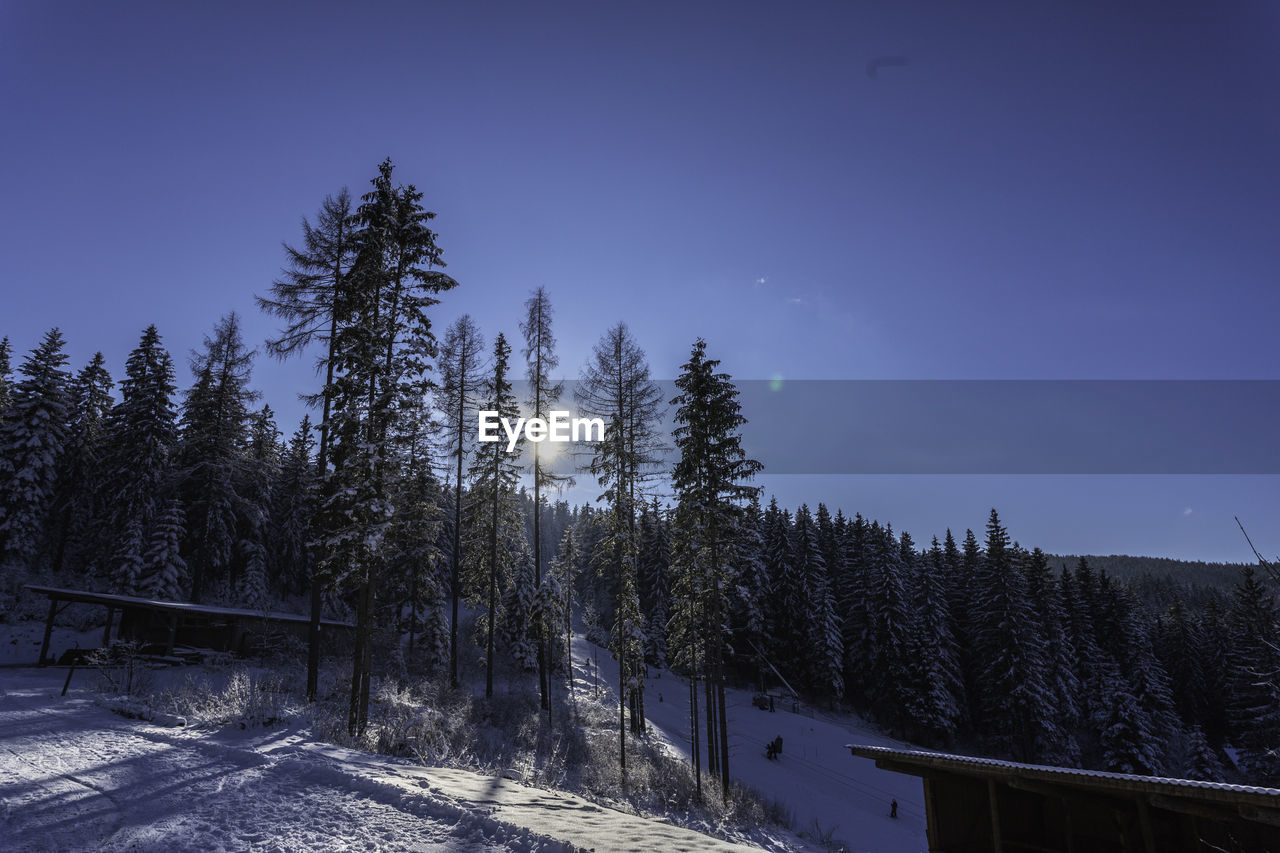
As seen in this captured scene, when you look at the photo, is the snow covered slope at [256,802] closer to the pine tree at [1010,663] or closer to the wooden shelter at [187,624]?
the wooden shelter at [187,624]

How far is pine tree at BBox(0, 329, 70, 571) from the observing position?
3266 cm

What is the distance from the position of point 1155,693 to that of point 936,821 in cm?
5036

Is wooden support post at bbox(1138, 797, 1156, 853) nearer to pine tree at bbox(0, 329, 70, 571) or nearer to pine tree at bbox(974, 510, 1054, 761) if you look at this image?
pine tree at bbox(974, 510, 1054, 761)

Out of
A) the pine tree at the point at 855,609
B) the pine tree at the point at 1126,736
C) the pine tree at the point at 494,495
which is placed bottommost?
the pine tree at the point at 1126,736

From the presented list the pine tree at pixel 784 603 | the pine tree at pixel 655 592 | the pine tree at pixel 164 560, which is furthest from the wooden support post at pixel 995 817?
the pine tree at pixel 784 603

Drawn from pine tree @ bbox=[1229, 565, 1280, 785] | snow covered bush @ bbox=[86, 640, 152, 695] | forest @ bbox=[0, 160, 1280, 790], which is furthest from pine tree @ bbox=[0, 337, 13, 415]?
pine tree @ bbox=[1229, 565, 1280, 785]

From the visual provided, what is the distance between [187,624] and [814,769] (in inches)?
1344

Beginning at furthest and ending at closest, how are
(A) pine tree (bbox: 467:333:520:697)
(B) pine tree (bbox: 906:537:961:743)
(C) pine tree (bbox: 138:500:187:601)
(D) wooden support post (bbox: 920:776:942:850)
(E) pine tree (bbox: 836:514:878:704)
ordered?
1. (E) pine tree (bbox: 836:514:878:704)
2. (B) pine tree (bbox: 906:537:961:743)
3. (C) pine tree (bbox: 138:500:187:601)
4. (A) pine tree (bbox: 467:333:520:697)
5. (D) wooden support post (bbox: 920:776:942:850)

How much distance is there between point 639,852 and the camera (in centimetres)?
771

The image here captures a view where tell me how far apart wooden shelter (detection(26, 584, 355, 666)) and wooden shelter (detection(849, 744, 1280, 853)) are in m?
28.4

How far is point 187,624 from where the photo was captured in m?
30.7

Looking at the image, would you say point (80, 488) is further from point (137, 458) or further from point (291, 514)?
point (291, 514)

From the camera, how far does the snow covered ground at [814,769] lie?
2411cm

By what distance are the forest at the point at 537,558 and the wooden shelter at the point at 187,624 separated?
2.65 metres
